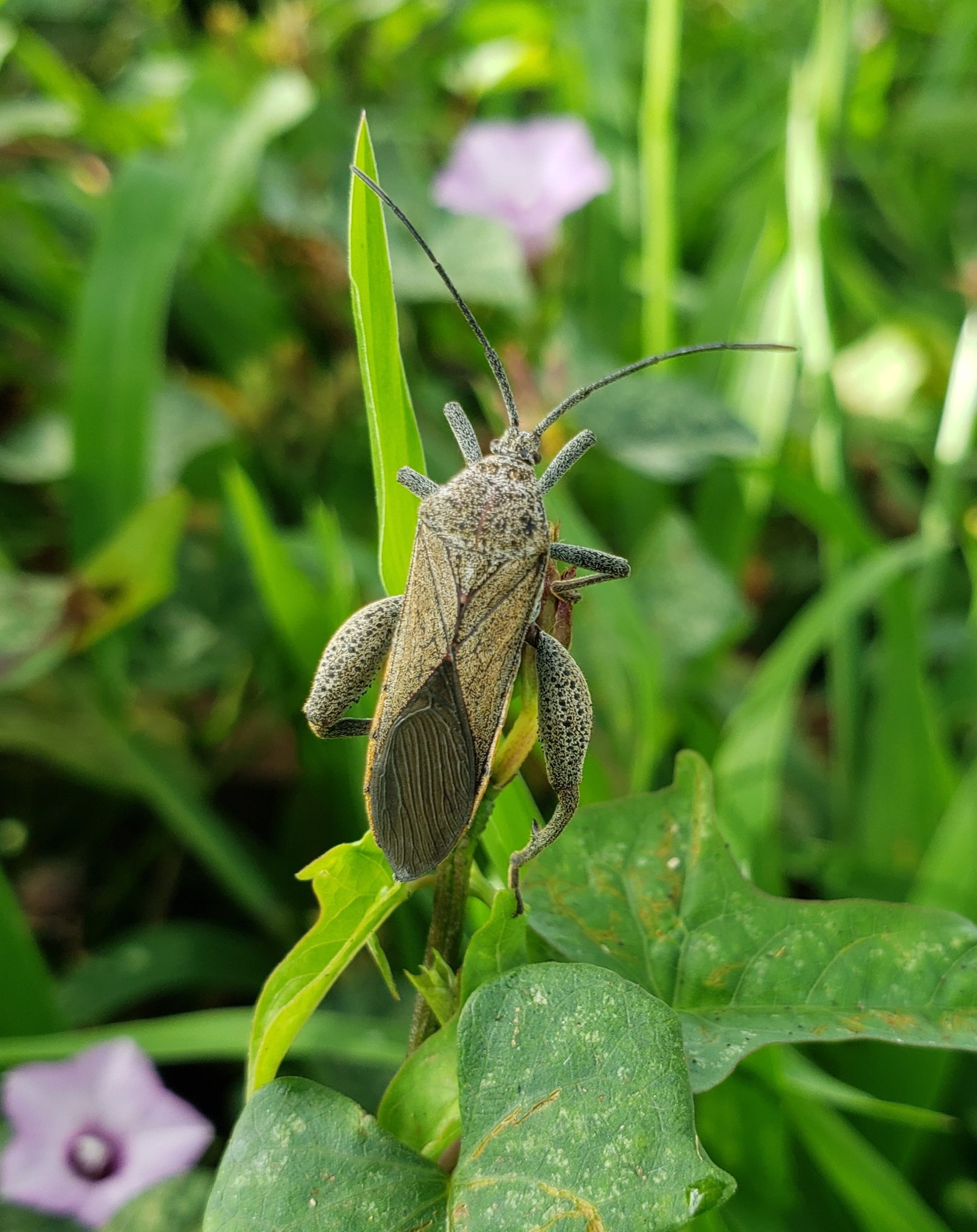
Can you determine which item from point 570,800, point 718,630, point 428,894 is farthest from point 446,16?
point 570,800

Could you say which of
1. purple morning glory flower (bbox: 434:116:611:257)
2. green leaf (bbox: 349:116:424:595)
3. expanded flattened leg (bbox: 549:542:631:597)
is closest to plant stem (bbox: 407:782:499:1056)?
green leaf (bbox: 349:116:424:595)

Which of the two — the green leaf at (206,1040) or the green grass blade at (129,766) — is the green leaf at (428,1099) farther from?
the green grass blade at (129,766)

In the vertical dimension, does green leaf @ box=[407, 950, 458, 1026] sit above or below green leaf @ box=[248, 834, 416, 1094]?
below

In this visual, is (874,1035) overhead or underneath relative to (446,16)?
underneath

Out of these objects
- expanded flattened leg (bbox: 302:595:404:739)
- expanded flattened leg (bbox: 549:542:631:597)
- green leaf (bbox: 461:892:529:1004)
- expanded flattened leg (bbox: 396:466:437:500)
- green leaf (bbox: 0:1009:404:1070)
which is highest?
expanded flattened leg (bbox: 396:466:437:500)

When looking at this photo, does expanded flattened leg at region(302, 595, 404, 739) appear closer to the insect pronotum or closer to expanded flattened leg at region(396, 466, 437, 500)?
the insect pronotum

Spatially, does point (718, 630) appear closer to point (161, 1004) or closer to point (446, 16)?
point (161, 1004)
